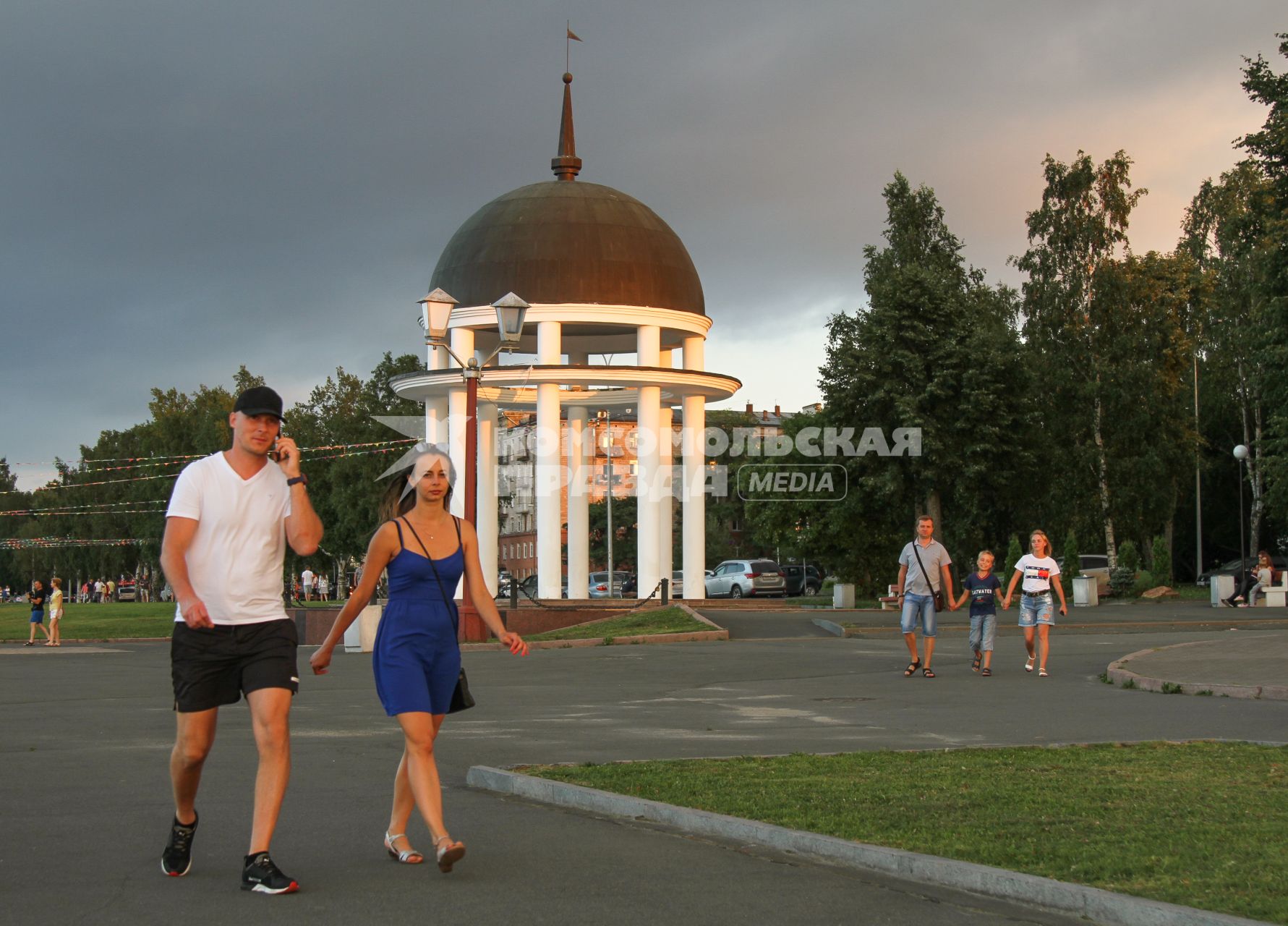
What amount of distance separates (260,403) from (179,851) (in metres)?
2.04

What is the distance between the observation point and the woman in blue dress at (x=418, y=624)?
668 centimetres

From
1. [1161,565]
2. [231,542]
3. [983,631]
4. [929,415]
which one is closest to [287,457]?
[231,542]

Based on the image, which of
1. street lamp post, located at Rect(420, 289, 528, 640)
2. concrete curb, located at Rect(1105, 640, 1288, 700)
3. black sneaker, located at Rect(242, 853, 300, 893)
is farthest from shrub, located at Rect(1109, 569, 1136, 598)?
black sneaker, located at Rect(242, 853, 300, 893)

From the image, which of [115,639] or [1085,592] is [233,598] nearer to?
[115,639]

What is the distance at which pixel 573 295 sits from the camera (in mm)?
39812

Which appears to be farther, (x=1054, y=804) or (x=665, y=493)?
(x=665, y=493)

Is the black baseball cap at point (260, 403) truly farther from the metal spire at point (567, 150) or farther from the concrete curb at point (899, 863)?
the metal spire at point (567, 150)

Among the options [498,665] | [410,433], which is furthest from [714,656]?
[410,433]

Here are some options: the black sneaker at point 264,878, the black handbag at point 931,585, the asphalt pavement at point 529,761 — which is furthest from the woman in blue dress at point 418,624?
the black handbag at point 931,585

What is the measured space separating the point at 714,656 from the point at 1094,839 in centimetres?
1678

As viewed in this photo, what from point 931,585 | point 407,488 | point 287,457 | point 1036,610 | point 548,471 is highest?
point 548,471

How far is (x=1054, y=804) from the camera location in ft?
24.6

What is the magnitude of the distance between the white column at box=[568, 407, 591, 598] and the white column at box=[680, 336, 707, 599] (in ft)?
10.2

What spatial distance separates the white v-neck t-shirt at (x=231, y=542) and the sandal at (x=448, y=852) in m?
1.23
